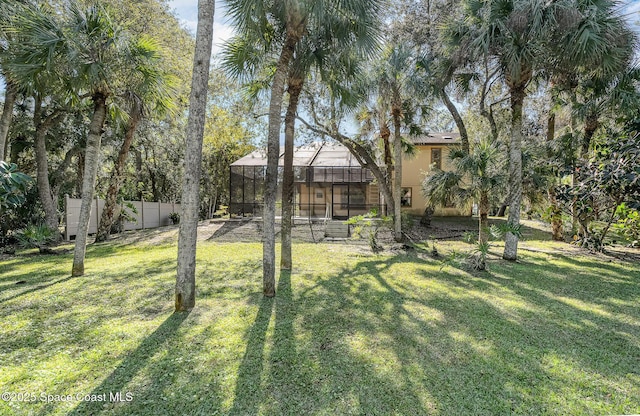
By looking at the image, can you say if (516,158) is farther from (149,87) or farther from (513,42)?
(149,87)

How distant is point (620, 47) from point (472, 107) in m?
7.75

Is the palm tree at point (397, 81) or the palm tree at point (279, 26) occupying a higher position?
the palm tree at point (397, 81)

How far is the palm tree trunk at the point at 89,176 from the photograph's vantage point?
5.96 meters

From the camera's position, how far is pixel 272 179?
5.00 m

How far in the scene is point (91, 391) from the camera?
2.52m

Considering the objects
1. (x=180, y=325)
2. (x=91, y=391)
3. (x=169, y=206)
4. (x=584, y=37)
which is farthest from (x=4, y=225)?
(x=584, y=37)

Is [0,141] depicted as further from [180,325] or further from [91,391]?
[91,391]

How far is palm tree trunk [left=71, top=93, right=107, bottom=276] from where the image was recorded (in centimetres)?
596

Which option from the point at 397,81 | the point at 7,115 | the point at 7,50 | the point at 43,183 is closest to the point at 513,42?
the point at 397,81

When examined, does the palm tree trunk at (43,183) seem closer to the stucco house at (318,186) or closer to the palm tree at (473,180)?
the stucco house at (318,186)

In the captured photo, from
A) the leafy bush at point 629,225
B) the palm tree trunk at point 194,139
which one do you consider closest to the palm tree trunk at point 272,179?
the palm tree trunk at point 194,139

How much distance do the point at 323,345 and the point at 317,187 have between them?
48.7ft

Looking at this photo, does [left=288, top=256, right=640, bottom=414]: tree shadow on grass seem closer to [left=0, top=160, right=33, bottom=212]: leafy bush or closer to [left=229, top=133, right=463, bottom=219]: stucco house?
[left=0, top=160, right=33, bottom=212]: leafy bush

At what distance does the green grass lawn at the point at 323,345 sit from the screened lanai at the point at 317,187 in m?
11.1
